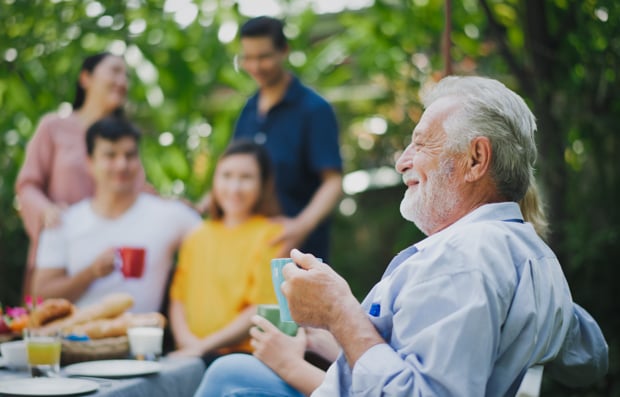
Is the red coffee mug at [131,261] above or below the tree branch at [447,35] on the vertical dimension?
below

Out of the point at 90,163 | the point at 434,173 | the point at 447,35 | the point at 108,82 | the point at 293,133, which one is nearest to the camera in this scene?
the point at 434,173

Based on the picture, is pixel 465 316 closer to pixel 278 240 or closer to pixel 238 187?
pixel 278 240

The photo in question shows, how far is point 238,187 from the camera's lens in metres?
2.84

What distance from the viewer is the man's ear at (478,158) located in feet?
4.71

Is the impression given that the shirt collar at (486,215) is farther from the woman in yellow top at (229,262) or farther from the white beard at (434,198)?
the woman in yellow top at (229,262)

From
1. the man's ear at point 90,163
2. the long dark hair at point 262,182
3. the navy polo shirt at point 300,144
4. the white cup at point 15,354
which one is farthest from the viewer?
the navy polo shirt at point 300,144

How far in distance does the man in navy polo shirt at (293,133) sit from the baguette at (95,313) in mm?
941

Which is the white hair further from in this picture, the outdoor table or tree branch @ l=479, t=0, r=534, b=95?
tree branch @ l=479, t=0, r=534, b=95

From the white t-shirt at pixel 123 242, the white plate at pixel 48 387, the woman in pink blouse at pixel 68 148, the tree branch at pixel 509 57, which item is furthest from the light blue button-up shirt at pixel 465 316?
the tree branch at pixel 509 57

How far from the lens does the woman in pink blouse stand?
3.31 metres

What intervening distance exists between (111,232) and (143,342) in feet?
3.20

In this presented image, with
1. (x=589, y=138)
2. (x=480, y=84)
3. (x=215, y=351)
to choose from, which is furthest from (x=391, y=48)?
(x=480, y=84)

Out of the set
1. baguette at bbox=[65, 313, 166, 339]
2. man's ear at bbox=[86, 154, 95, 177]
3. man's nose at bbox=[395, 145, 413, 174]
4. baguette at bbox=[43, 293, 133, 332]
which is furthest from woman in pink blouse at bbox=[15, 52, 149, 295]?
man's nose at bbox=[395, 145, 413, 174]

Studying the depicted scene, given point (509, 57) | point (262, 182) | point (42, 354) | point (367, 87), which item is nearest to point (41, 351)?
point (42, 354)
